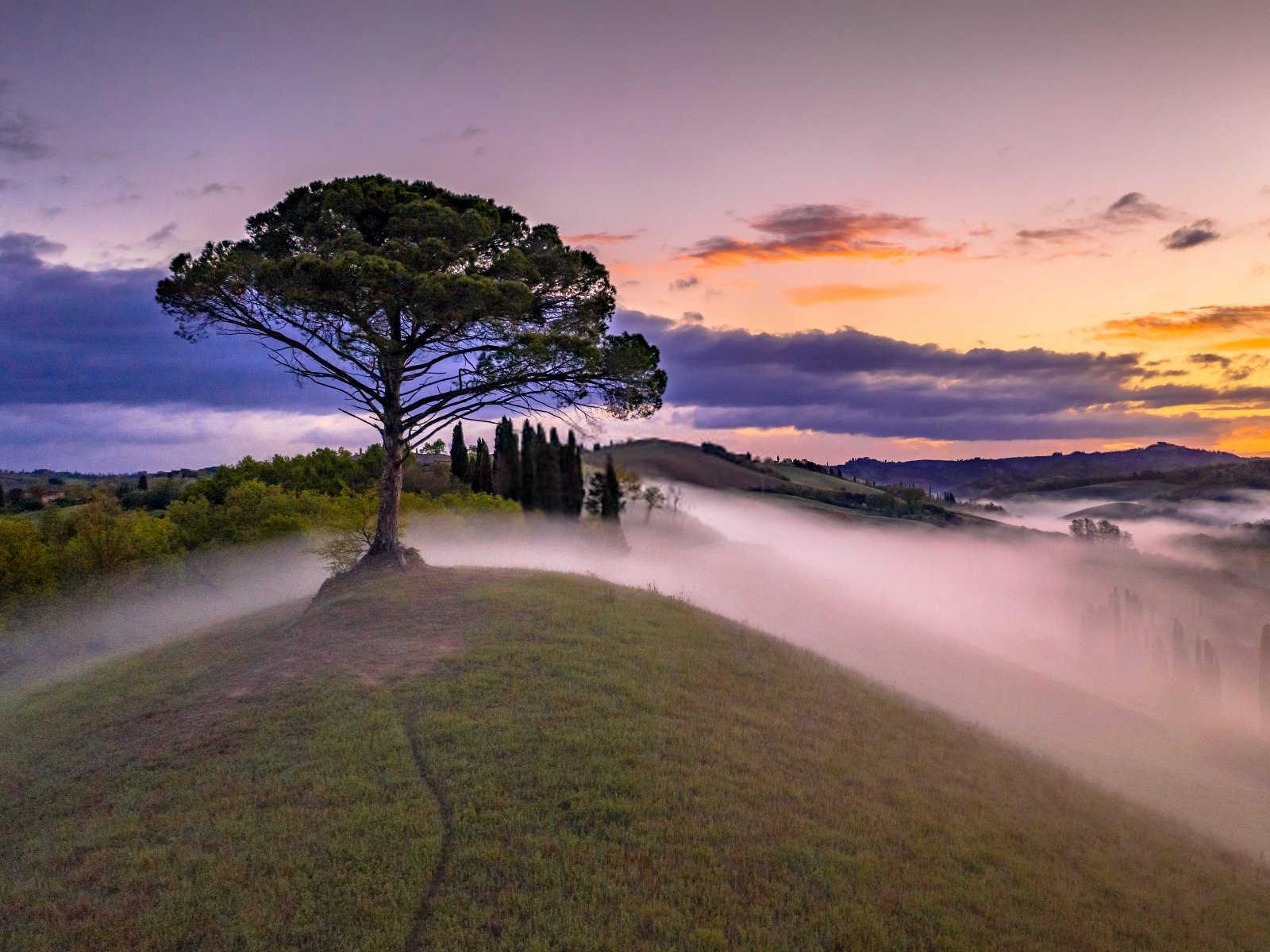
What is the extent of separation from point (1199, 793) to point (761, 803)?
2649 centimetres

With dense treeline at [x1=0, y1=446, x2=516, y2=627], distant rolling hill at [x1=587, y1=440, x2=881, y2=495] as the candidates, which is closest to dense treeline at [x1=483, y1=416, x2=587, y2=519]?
dense treeline at [x1=0, y1=446, x2=516, y2=627]

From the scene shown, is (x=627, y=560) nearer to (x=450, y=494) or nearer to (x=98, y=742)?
(x=450, y=494)

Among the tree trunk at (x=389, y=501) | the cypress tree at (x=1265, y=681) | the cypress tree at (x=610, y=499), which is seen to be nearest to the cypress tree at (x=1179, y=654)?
the cypress tree at (x=1265, y=681)

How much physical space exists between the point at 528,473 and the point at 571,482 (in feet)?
18.3

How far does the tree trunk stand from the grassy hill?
9.90 m

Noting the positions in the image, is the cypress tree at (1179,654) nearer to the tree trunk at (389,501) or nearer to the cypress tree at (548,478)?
the cypress tree at (548,478)

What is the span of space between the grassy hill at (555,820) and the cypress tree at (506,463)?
73.8m

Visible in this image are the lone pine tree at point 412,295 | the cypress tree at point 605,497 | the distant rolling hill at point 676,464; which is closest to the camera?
the lone pine tree at point 412,295

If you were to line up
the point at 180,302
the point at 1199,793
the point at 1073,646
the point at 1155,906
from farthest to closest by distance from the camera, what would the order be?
the point at 1073,646, the point at 180,302, the point at 1199,793, the point at 1155,906

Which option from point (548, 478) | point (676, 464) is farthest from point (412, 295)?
point (676, 464)

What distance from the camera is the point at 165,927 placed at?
9719mm

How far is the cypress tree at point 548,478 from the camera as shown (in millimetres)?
93000

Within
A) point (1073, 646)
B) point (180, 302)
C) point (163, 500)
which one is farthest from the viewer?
point (1073, 646)

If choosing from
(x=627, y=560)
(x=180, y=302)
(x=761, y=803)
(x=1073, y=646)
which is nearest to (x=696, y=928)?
(x=761, y=803)
